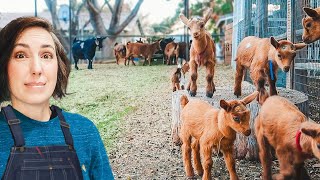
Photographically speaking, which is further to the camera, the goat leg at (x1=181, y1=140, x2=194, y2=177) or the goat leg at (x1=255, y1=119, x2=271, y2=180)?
the goat leg at (x1=181, y1=140, x2=194, y2=177)

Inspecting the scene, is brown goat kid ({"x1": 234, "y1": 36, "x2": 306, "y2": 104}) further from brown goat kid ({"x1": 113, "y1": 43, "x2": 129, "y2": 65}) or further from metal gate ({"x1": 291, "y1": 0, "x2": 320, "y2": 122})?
brown goat kid ({"x1": 113, "y1": 43, "x2": 129, "y2": 65})

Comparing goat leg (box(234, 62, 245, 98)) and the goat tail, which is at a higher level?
goat leg (box(234, 62, 245, 98))

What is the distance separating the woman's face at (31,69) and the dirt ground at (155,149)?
0.65m

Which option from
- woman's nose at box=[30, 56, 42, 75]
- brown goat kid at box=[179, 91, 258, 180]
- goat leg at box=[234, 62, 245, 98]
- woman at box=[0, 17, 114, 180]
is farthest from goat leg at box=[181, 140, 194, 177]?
woman's nose at box=[30, 56, 42, 75]

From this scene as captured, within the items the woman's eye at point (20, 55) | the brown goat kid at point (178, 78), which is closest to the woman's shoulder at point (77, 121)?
the woman's eye at point (20, 55)

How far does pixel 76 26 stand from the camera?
223 cm

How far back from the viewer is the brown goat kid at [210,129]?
3.27ft

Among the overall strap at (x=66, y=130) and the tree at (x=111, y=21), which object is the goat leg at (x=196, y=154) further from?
the tree at (x=111, y=21)

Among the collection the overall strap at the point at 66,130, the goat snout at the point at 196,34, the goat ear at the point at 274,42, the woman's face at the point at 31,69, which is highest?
the goat snout at the point at 196,34

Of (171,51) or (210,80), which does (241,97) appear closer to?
(210,80)

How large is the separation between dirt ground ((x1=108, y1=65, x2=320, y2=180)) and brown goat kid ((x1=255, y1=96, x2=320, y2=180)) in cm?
17

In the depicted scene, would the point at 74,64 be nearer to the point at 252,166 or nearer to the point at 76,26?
the point at 76,26

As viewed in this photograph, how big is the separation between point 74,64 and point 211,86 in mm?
663

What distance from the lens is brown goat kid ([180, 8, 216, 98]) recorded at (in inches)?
49.3
